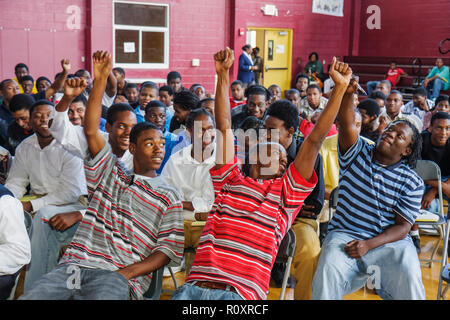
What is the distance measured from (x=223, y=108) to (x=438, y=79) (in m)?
10.4

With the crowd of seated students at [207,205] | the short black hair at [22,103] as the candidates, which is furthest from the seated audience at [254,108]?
the short black hair at [22,103]

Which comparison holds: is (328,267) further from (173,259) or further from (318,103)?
(318,103)

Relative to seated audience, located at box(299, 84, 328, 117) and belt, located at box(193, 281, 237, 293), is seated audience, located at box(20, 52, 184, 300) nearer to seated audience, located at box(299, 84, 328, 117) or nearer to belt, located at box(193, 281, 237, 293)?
belt, located at box(193, 281, 237, 293)

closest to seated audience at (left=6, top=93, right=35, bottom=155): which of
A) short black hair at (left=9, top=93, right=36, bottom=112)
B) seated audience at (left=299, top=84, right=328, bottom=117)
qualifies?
short black hair at (left=9, top=93, right=36, bottom=112)

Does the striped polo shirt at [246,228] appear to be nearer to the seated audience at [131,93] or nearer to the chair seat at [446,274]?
the chair seat at [446,274]

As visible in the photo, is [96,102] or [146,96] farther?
[146,96]

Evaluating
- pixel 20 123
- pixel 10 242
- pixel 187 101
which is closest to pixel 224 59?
pixel 10 242

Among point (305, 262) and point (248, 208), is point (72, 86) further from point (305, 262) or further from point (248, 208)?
point (305, 262)

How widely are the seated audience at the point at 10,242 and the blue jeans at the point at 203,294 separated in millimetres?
739

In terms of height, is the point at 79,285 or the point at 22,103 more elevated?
the point at 22,103

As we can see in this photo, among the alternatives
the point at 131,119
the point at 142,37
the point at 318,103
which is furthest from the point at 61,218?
the point at 142,37

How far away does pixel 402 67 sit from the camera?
13.1m

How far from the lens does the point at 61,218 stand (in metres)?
2.75
